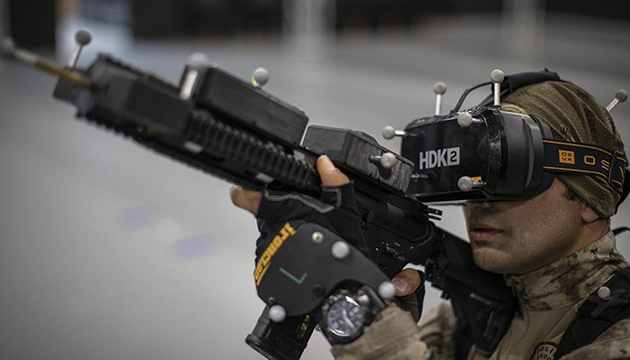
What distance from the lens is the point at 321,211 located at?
1.19 m

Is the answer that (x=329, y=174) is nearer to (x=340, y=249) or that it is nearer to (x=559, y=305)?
(x=340, y=249)

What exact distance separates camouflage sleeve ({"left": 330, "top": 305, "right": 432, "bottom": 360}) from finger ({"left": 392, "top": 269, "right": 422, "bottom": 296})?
299 mm

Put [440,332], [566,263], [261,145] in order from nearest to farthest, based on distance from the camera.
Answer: [261,145], [566,263], [440,332]

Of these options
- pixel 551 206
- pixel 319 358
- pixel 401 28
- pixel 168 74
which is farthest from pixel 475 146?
pixel 401 28

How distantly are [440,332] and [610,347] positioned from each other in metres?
0.58

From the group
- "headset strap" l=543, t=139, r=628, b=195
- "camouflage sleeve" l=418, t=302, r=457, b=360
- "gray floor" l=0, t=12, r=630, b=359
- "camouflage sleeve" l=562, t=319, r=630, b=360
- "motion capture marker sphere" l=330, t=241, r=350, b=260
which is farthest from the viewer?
"gray floor" l=0, t=12, r=630, b=359

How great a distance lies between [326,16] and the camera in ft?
30.9

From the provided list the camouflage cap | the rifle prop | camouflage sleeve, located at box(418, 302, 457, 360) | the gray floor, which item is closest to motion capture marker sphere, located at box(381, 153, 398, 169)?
the rifle prop

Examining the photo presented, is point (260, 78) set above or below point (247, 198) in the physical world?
above

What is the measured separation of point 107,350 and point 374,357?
49.7 inches

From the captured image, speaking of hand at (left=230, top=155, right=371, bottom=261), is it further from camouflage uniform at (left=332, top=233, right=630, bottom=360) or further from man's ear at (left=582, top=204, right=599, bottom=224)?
man's ear at (left=582, top=204, right=599, bottom=224)

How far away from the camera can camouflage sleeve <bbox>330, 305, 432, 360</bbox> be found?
3.95 feet

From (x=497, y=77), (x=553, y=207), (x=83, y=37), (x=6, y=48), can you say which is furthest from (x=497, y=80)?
(x=6, y=48)

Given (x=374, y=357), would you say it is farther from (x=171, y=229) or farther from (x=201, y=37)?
(x=201, y=37)
